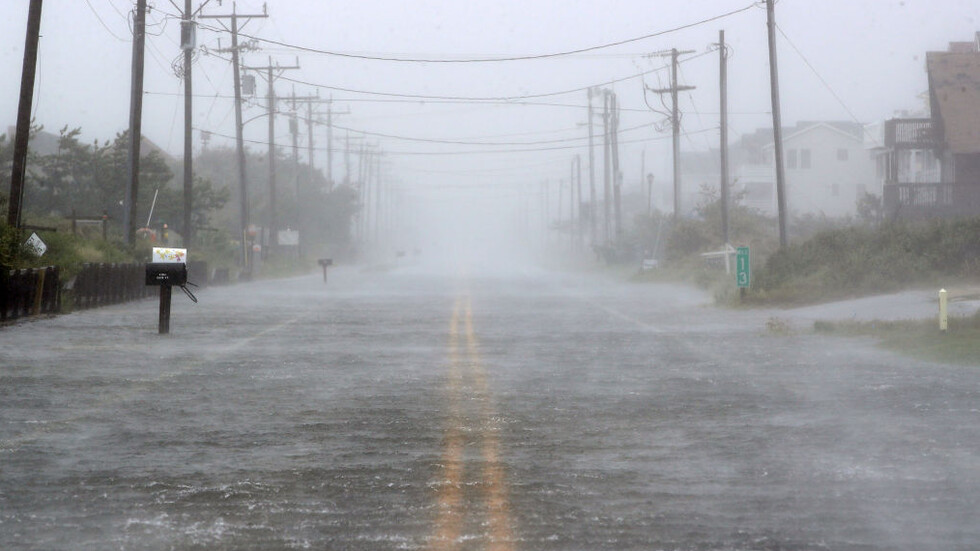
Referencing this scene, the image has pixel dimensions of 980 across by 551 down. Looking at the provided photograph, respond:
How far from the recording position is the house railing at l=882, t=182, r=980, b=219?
5331 cm

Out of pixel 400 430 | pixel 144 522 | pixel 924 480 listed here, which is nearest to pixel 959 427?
pixel 924 480

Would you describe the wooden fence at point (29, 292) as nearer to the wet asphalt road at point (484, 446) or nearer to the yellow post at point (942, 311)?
the wet asphalt road at point (484, 446)

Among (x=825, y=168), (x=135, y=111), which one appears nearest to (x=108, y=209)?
(x=135, y=111)

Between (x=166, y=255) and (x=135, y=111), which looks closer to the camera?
(x=166, y=255)

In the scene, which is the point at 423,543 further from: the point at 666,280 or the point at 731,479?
the point at 666,280

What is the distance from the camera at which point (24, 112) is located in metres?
30.2

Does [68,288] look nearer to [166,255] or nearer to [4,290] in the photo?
[4,290]

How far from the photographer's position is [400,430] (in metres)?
11.4

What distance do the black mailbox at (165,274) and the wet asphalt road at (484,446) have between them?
1808 millimetres

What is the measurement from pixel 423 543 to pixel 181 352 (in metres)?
12.8

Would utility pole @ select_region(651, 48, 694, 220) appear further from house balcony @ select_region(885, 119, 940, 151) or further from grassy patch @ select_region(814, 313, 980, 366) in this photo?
grassy patch @ select_region(814, 313, 980, 366)

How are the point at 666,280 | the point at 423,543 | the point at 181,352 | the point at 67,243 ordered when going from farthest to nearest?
the point at 666,280, the point at 67,243, the point at 181,352, the point at 423,543

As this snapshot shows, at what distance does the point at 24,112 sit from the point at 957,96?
37471 millimetres

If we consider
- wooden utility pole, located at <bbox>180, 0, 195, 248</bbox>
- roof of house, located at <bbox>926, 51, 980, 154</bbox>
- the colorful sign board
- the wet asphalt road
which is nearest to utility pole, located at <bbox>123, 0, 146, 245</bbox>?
wooden utility pole, located at <bbox>180, 0, 195, 248</bbox>
